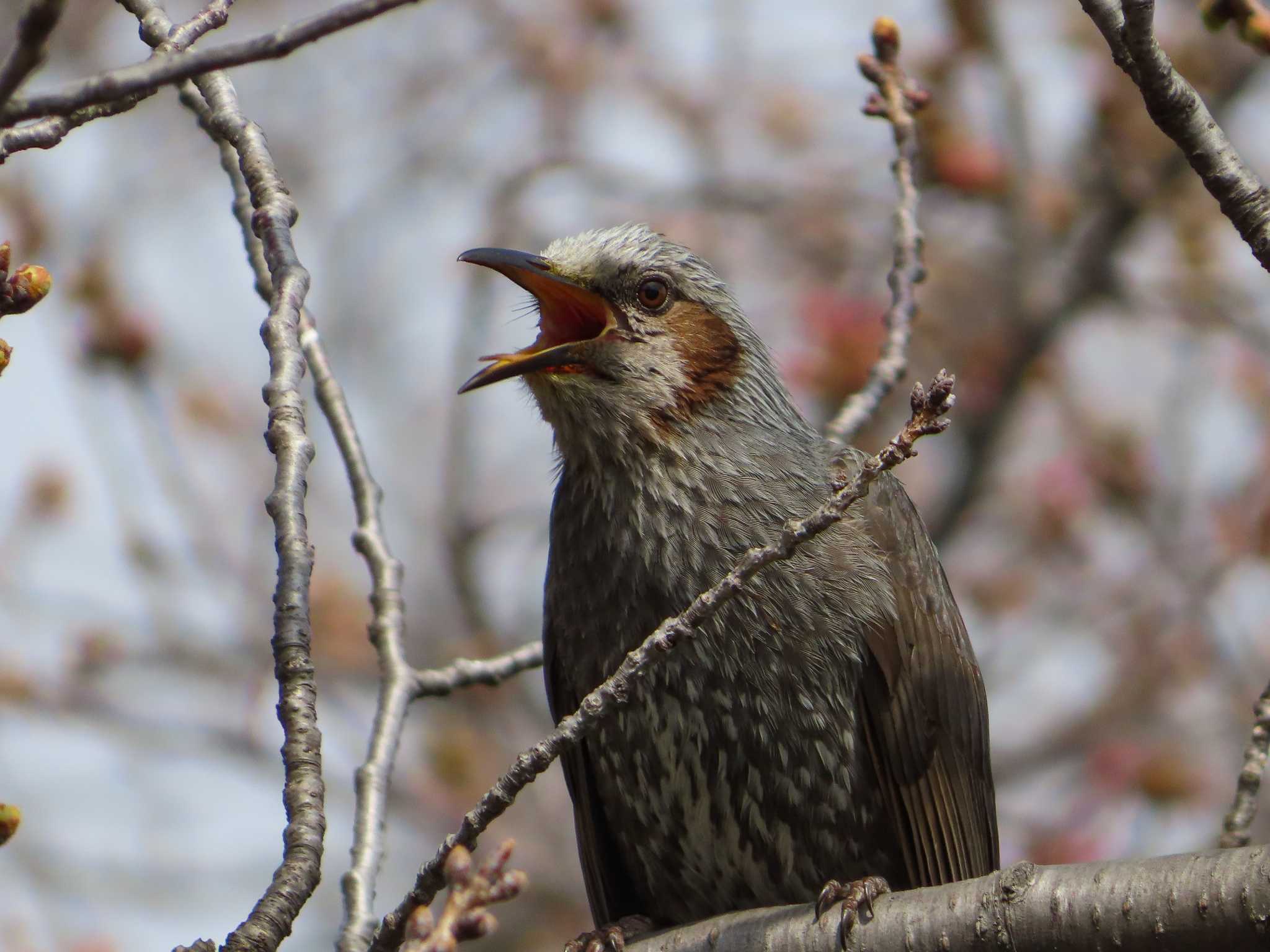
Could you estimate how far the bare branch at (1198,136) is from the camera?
2348 millimetres

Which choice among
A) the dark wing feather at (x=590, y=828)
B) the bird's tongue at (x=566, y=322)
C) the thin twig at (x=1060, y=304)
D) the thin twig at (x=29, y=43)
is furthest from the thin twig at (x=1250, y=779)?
the thin twig at (x=1060, y=304)

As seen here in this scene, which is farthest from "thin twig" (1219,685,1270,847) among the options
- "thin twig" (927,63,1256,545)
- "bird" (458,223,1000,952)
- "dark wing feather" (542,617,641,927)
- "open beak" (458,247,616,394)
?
"thin twig" (927,63,1256,545)

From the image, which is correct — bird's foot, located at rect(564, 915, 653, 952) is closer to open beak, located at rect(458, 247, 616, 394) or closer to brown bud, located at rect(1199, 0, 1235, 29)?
open beak, located at rect(458, 247, 616, 394)

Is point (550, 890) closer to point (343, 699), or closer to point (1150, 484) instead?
point (343, 699)

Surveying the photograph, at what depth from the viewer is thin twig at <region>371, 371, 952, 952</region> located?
228 centimetres

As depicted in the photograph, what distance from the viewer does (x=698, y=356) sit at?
13.5 ft

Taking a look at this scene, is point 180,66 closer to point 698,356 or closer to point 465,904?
point 465,904

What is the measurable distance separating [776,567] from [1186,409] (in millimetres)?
5410

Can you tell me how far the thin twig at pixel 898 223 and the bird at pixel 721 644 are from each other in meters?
0.21

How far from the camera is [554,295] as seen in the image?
4.13 metres

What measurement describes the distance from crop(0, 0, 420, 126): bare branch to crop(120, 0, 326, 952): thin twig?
81cm

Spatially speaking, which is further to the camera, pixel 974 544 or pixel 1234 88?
pixel 974 544

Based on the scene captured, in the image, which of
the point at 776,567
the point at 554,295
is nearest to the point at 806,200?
the point at 554,295

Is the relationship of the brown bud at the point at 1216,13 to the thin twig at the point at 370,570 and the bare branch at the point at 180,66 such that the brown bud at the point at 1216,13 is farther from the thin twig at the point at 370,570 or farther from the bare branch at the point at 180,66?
the thin twig at the point at 370,570
